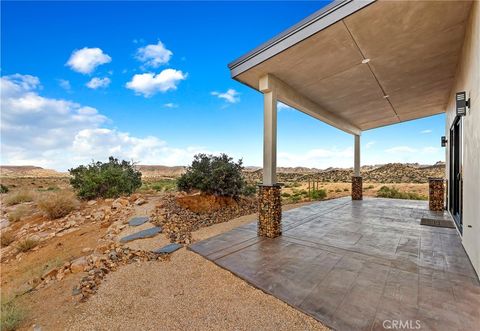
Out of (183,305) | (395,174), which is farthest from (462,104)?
(395,174)

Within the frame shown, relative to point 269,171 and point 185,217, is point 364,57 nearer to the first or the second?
point 269,171

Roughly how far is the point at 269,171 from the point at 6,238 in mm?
7315

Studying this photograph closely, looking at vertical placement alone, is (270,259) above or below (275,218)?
below

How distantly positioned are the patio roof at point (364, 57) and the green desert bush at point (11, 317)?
4.89 metres

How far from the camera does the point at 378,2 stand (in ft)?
9.18

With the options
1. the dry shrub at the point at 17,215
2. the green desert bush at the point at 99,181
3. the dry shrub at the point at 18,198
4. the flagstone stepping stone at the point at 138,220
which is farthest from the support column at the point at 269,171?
the dry shrub at the point at 18,198

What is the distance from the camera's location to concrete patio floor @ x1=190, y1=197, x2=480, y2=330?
2070 mm

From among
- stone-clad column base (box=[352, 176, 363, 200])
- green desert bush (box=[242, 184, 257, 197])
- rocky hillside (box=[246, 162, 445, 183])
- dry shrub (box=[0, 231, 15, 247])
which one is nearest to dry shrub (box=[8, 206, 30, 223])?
dry shrub (box=[0, 231, 15, 247])

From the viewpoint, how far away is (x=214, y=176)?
22.8 feet

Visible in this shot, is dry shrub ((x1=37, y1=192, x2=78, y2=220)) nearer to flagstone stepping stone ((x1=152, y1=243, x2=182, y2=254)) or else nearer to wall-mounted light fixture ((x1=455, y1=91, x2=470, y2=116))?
flagstone stepping stone ((x1=152, y1=243, x2=182, y2=254))

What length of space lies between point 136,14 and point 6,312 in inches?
287

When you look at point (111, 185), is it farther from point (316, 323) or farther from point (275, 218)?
point (316, 323)

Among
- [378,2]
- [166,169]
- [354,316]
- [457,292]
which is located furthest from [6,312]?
[166,169]

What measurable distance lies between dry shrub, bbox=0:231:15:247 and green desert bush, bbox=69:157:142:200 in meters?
2.17
